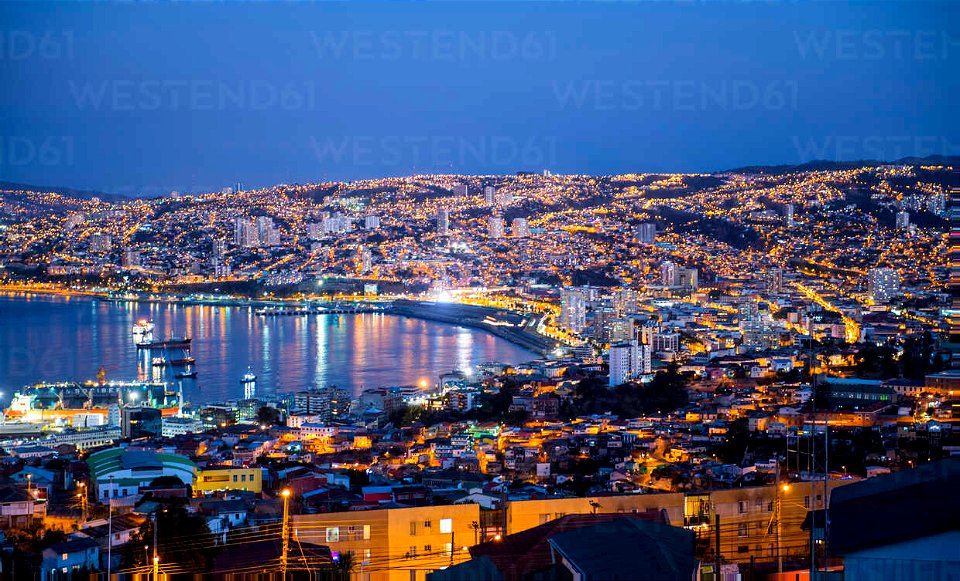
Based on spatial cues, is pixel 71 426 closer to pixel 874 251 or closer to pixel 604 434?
pixel 604 434

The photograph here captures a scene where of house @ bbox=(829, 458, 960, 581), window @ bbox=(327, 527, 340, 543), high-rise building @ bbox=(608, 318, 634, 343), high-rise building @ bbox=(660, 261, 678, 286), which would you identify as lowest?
window @ bbox=(327, 527, 340, 543)

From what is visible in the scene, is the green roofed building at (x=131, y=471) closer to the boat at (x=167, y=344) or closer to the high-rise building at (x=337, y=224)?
the boat at (x=167, y=344)

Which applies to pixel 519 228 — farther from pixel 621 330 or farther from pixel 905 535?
pixel 905 535

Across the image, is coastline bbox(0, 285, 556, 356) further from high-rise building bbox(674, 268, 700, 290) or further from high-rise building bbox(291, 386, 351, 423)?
high-rise building bbox(291, 386, 351, 423)

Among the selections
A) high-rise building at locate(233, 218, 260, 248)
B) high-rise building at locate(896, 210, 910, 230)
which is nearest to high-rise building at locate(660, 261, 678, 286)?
high-rise building at locate(896, 210, 910, 230)

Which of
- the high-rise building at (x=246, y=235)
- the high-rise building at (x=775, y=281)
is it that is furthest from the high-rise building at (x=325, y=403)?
the high-rise building at (x=246, y=235)

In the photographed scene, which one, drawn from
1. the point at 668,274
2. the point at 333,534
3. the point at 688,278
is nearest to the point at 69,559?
the point at 333,534
